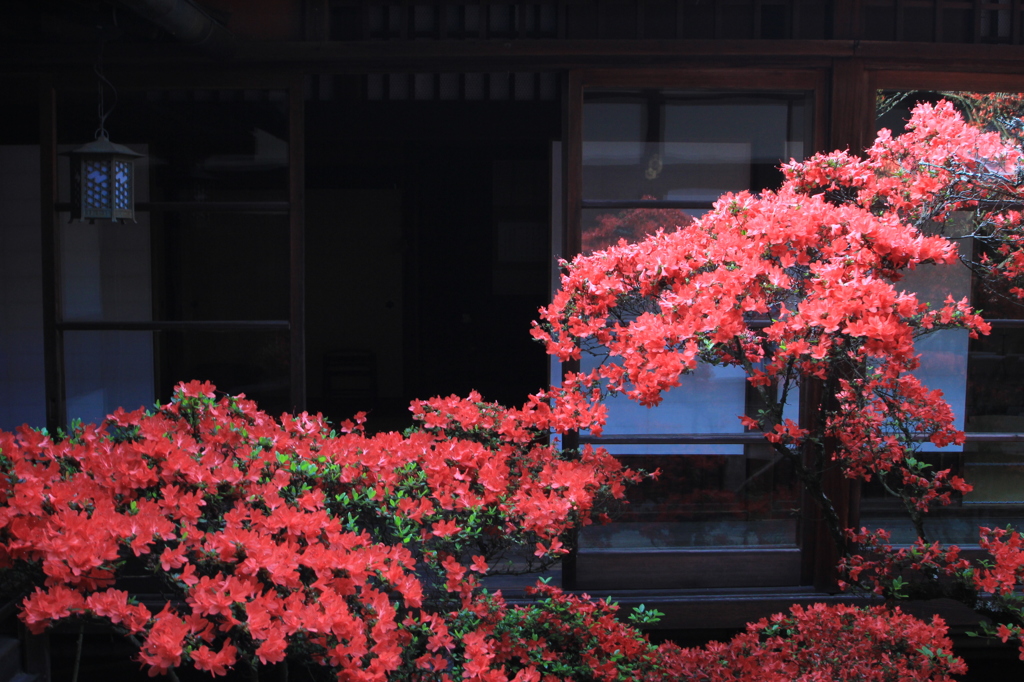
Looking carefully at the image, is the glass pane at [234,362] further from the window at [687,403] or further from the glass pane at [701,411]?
the glass pane at [701,411]

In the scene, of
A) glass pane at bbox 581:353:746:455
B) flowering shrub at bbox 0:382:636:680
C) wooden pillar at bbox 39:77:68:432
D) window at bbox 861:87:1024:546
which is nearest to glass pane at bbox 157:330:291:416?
wooden pillar at bbox 39:77:68:432

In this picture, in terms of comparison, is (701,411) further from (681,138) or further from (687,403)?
(681,138)

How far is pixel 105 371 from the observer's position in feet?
10.3

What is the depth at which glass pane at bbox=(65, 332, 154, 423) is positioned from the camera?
10.1ft

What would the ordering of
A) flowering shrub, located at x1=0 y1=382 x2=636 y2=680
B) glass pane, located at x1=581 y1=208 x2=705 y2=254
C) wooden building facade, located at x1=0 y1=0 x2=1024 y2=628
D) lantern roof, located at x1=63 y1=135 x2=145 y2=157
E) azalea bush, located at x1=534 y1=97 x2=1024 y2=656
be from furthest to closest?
glass pane, located at x1=581 y1=208 x2=705 y2=254 < wooden building facade, located at x1=0 y1=0 x2=1024 y2=628 < lantern roof, located at x1=63 y1=135 x2=145 y2=157 < azalea bush, located at x1=534 y1=97 x2=1024 y2=656 < flowering shrub, located at x1=0 y1=382 x2=636 y2=680

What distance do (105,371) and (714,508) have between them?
2.51 metres

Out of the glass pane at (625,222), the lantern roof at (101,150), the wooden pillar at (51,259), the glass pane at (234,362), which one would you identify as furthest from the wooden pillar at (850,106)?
the wooden pillar at (51,259)

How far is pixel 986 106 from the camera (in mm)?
3064

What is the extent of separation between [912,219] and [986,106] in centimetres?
108

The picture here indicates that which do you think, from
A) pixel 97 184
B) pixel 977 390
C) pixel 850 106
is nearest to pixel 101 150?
pixel 97 184

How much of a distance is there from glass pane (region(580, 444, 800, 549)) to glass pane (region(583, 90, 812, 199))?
105 centimetres

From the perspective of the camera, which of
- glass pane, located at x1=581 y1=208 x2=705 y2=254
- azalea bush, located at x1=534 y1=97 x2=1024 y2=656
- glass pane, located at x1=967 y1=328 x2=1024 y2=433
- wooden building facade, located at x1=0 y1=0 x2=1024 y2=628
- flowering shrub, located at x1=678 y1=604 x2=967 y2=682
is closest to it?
azalea bush, located at x1=534 y1=97 x2=1024 y2=656

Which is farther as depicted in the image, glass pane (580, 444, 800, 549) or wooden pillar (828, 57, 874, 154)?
glass pane (580, 444, 800, 549)

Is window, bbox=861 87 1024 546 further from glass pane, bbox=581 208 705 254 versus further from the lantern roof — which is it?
the lantern roof
